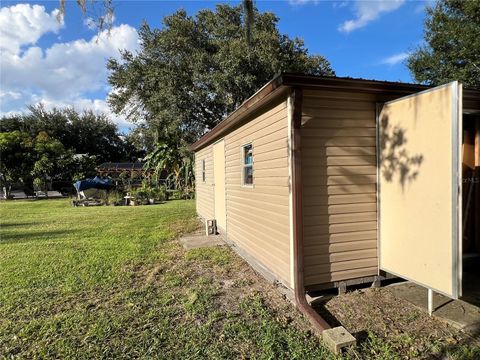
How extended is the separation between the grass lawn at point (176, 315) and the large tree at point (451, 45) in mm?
14716

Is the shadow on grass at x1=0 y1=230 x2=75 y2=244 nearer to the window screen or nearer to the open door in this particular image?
the window screen

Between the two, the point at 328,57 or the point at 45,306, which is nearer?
the point at 45,306

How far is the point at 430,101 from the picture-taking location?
10.3ft

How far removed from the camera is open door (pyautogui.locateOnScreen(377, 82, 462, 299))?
9.45 feet

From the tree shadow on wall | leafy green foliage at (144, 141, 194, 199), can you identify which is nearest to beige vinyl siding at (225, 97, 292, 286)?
the tree shadow on wall

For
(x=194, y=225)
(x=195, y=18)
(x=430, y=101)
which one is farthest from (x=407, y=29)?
(x=430, y=101)

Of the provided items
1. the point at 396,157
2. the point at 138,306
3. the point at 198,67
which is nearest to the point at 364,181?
the point at 396,157

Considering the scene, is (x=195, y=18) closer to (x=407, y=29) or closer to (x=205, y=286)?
(x=407, y=29)

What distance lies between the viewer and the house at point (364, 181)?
3053 millimetres

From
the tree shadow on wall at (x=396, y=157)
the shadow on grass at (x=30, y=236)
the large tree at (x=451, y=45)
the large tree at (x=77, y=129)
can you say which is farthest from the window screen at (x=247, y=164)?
the large tree at (x=77, y=129)

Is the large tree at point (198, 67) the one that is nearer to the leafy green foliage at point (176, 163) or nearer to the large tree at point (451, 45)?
the leafy green foliage at point (176, 163)

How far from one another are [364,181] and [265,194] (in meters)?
1.35

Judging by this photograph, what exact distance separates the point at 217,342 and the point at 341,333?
112cm

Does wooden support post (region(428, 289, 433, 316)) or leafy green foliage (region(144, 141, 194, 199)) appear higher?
leafy green foliage (region(144, 141, 194, 199))
